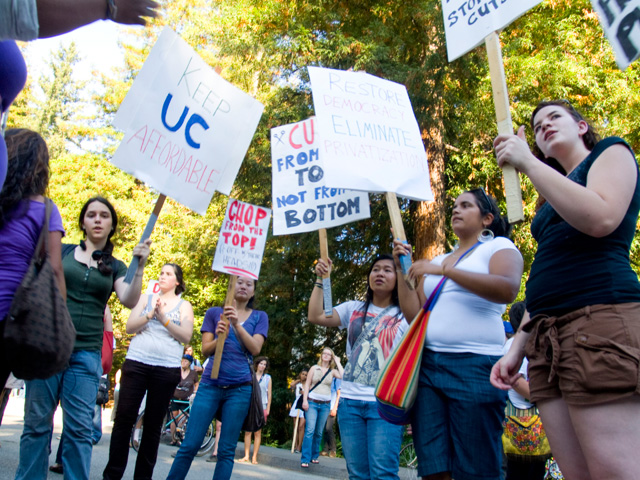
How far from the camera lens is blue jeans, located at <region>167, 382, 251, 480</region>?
4.85 m

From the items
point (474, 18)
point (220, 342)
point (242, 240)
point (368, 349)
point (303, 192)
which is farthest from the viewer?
point (242, 240)

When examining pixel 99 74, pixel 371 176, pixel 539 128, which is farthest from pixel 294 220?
pixel 99 74

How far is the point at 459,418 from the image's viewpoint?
3.04 meters

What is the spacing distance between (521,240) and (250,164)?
620cm

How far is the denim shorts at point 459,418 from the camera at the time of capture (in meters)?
2.99

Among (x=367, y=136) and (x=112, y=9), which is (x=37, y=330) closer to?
(x=112, y=9)

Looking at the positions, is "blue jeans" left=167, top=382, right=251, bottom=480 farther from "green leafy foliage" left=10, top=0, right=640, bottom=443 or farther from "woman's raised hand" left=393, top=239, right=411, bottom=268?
"green leafy foliage" left=10, top=0, right=640, bottom=443

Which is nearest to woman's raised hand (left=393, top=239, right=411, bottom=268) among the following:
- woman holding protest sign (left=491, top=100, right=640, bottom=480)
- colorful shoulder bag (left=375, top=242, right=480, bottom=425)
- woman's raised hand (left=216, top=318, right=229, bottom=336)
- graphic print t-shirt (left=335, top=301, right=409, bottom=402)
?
colorful shoulder bag (left=375, top=242, right=480, bottom=425)

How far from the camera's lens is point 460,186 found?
13688mm

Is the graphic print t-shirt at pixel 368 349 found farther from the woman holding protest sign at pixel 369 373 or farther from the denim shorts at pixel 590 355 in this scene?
the denim shorts at pixel 590 355

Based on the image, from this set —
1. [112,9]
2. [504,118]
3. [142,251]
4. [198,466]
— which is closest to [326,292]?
[142,251]

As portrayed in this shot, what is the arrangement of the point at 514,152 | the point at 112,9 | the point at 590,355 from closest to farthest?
the point at 112,9 → the point at 590,355 → the point at 514,152

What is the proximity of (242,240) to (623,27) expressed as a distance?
4.34 metres

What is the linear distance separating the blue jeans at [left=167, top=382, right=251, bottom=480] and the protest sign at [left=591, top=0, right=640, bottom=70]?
389 centimetres
